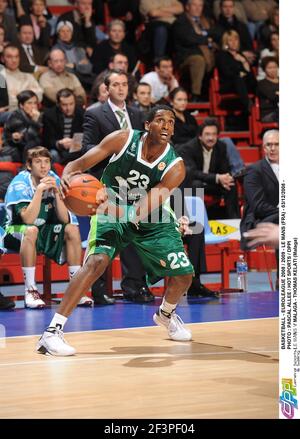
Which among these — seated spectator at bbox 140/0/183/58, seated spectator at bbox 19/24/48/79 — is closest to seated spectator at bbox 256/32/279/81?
seated spectator at bbox 140/0/183/58

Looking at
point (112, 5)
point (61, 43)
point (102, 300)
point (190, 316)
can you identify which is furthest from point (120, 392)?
point (112, 5)

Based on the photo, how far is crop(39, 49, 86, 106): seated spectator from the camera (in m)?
13.1

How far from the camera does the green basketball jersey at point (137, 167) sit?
311 inches

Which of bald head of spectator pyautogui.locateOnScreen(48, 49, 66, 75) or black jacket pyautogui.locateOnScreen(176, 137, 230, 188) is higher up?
bald head of spectator pyautogui.locateOnScreen(48, 49, 66, 75)

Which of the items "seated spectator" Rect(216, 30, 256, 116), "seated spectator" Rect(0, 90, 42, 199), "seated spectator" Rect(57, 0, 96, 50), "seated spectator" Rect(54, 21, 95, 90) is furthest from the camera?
"seated spectator" Rect(216, 30, 256, 116)

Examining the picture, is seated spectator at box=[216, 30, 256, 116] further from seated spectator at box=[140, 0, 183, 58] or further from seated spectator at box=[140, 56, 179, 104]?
seated spectator at box=[140, 56, 179, 104]

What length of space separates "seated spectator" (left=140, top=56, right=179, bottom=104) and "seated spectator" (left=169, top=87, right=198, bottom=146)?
1.09 metres

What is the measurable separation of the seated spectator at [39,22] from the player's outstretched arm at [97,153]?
21.5ft

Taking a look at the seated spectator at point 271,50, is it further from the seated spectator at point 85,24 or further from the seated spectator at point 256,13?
the seated spectator at point 85,24

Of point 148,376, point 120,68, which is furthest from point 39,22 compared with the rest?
point 148,376

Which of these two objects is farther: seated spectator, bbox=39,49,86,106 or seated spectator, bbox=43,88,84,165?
seated spectator, bbox=39,49,86,106

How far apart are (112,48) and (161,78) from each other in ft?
2.61

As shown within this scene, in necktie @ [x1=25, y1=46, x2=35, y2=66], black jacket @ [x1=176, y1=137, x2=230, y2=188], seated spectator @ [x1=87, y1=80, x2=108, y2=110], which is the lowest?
black jacket @ [x1=176, y1=137, x2=230, y2=188]

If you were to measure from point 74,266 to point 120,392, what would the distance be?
392 cm
